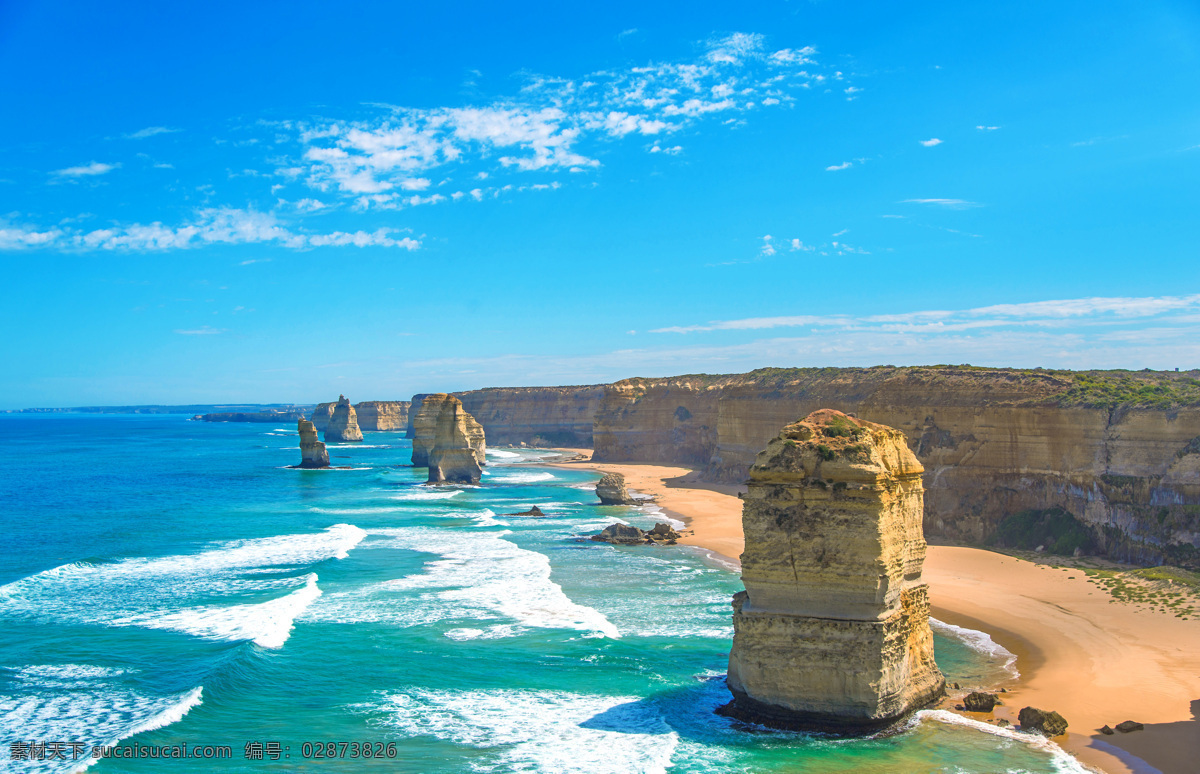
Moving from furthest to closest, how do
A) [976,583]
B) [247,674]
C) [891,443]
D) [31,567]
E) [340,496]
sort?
[340,496], [31,567], [976,583], [247,674], [891,443]

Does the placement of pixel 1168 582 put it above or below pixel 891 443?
below

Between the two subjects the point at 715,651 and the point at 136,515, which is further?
the point at 136,515

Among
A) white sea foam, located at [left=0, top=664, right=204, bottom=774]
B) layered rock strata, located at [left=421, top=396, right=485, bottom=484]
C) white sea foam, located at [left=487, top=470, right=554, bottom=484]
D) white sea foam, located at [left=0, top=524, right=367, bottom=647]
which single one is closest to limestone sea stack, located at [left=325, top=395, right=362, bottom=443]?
white sea foam, located at [left=487, top=470, right=554, bottom=484]

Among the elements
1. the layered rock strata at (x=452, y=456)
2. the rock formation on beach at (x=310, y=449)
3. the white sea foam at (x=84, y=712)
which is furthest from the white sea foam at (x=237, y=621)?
the rock formation on beach at (x=310, y=449)

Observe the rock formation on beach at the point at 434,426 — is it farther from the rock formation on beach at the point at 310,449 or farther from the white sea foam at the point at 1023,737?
the white sea foam at the point at 1023,737

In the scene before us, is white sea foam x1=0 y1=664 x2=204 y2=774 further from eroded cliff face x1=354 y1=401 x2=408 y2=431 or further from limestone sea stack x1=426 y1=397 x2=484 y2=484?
eroded cliff face x1=354 y1=401 x2=408 y2=431

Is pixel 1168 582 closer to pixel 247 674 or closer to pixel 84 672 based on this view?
pixel 247 674

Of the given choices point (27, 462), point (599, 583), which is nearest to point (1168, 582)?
point (599, 583)
